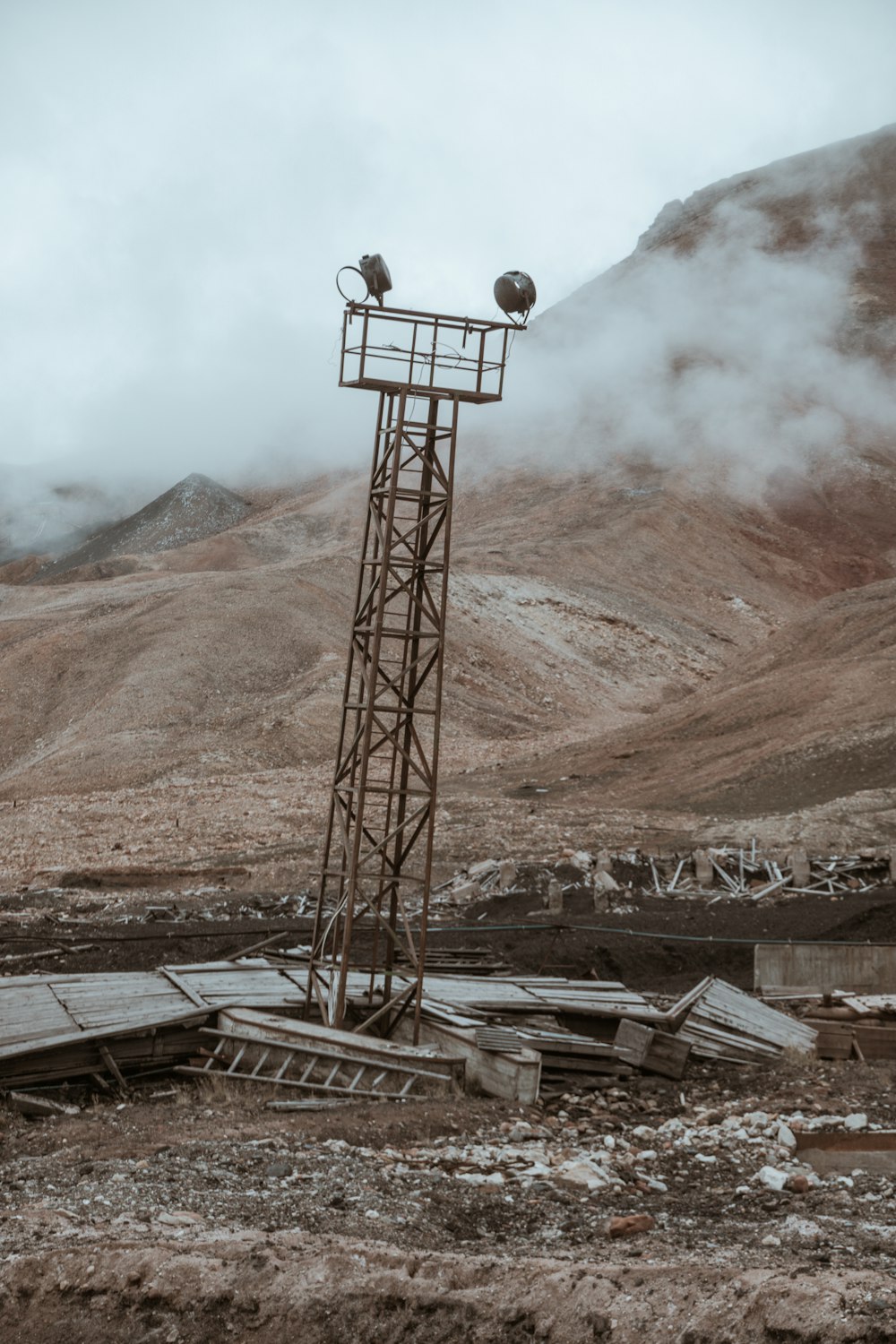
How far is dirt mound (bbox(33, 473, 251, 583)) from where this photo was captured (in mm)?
71125

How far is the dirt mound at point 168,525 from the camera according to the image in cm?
7112

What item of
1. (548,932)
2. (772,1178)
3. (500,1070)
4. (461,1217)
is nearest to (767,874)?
(548,932)

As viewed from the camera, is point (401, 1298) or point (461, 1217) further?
point (461, 1217)

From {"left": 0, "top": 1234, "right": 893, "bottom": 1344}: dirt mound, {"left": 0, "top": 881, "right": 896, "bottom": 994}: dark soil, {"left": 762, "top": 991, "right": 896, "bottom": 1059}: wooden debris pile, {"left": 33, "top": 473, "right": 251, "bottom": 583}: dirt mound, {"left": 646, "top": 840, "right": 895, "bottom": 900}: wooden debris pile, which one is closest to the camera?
{"left": 0, "top": 1234, "right": 893, "bottom": 1344}: dirt mound

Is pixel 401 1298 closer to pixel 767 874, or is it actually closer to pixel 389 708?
pixel 389 708

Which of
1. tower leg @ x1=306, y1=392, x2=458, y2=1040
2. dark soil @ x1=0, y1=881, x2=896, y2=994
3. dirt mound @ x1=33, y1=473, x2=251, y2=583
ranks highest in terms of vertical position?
dirt mound @ x1=33, y1=473, x2=251, y2=583

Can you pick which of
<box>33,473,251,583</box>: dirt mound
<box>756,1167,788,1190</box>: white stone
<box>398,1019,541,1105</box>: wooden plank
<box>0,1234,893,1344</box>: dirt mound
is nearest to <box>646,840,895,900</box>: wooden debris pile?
<box>398,1019,541,1105</box>: wooden plank

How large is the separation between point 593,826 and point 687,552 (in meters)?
40.2

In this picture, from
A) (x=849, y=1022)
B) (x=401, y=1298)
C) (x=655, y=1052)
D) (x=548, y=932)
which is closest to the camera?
(x=401, y=1298)

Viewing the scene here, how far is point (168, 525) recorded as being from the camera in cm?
7256

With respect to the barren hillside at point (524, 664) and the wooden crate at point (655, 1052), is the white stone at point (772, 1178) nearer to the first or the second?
the wooden crate at point (655, 1052)

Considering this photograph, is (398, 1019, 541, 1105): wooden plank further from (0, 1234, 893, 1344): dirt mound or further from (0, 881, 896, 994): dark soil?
(0, 1234, 893, 1344): dirt mound

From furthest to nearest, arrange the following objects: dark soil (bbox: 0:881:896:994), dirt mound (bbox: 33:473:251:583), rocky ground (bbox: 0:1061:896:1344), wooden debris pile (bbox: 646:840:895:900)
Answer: dirt mound (bbox: 33:473:251:583)
wooden debris pile (bbox: 646:840:895:900)
dark soil (bbox: 0:881:896:994)
rocky ground (bbox: 0:1061:896:1344)

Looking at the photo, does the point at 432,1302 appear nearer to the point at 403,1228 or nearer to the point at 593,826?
the point at 403,1228
